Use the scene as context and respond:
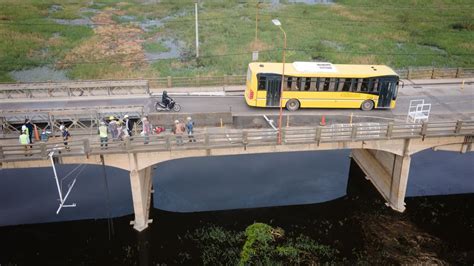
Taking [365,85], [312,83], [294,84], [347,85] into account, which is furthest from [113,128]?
[365,85]

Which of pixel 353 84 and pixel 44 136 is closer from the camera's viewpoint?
Answer: pixel 44 136

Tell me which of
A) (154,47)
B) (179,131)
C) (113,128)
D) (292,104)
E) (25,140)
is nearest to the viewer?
(25,140)

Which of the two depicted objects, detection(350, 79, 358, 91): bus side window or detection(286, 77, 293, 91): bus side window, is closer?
A: detection(286, 77, 293, 91): bus side window

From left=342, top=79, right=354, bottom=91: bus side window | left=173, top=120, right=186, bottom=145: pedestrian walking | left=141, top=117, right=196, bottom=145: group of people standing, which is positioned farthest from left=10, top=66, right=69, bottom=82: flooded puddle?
left=342, top=79, right=354, bottom=91: bus side window

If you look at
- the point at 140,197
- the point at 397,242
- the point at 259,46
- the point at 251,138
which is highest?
the point at 259,46

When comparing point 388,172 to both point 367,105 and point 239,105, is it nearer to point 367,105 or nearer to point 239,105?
point 367,105

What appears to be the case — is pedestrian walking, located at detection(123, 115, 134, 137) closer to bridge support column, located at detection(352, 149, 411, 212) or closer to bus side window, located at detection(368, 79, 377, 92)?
bus side window, located at detection(368, 79, 377, 92)
